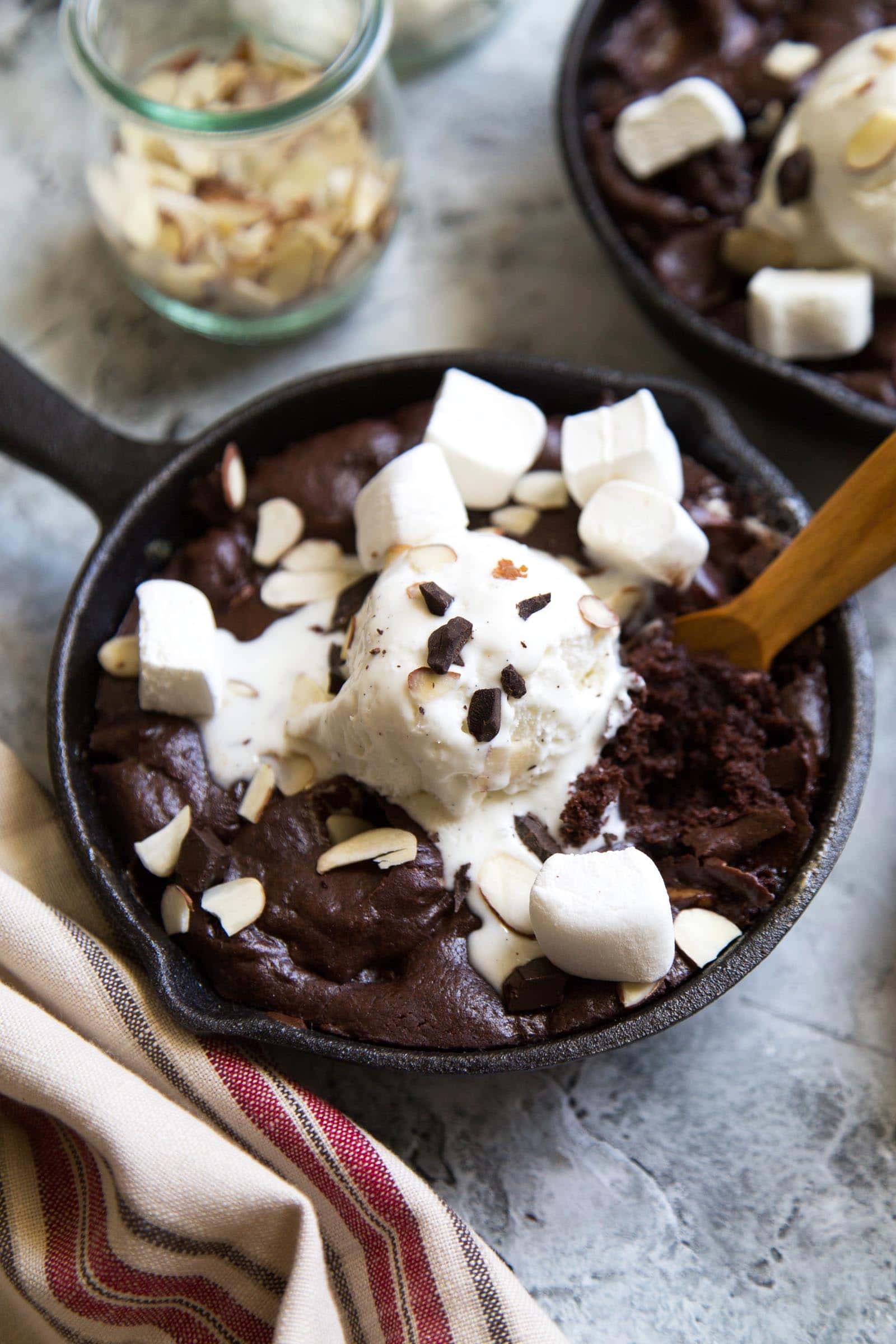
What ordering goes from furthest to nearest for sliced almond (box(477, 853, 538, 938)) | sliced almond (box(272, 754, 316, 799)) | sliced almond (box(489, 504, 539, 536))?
sliced almond (box(489, 504, 539, 536)) → sliced almond (box(272, 754, 316, 799)) → sliced almond (box(477, 853, 538, 938))

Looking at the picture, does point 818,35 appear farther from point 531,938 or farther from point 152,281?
point 531,938

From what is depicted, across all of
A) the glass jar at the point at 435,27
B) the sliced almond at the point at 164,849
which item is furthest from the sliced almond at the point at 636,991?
the glass jar at the point at 435,27

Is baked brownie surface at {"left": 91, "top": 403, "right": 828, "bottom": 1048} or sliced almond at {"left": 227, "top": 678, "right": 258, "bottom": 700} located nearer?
baked brownie surface at {"left": 91, "top": 403, "right": 828, "bottom": 1048}

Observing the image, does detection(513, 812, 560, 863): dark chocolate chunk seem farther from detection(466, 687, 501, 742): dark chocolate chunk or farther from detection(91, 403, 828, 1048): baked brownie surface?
detection(466, 687, 501, 742): dark chocolate chunk

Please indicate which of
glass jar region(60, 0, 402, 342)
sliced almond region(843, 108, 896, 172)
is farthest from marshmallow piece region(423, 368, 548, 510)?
sliced almond region(843, 108, 896, 172)

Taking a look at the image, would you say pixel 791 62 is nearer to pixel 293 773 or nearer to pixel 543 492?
pixel 543 492

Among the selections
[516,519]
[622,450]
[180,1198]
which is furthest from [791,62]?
[180,1198]

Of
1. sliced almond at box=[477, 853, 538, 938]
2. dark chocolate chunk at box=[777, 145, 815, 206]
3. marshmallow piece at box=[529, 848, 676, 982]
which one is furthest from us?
dark chocolate chunk at box=[777, 145, 815, 206]
